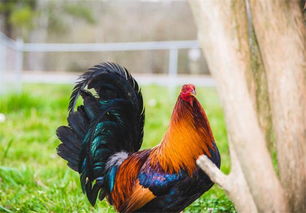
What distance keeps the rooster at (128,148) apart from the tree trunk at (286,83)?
0.74 m

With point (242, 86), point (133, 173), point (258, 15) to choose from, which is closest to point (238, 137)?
point (242, 86)

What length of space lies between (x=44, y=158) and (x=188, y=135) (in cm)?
287

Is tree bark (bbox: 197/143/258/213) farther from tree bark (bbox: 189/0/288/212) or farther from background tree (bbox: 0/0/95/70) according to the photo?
background tree (bbox: 0/0/95/70)

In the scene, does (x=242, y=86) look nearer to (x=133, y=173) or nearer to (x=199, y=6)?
(x=199, y=6)

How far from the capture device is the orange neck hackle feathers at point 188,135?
3.04m

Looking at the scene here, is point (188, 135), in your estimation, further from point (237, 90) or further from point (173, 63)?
point (173, 63)

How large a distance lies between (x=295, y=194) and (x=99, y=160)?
5.19ft

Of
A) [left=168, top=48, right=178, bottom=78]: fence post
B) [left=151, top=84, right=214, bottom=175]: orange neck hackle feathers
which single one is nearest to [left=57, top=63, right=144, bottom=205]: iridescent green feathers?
[left=151, top=84, right=214, bottom=175]: orange neck hackle feathers

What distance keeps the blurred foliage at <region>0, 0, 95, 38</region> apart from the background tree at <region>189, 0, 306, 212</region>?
55.1 ft

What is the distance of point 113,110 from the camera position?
133 inches

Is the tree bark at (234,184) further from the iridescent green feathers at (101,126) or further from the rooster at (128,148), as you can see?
the iridescent green feathers at (101,126)

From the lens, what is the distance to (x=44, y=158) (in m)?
5.46

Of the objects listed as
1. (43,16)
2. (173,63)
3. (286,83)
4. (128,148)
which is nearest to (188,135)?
(128,148)

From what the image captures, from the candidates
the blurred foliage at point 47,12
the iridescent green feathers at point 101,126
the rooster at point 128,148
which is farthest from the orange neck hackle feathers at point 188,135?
the blurred foliage at point 47,12
